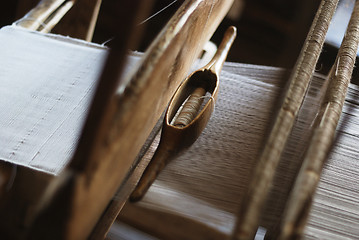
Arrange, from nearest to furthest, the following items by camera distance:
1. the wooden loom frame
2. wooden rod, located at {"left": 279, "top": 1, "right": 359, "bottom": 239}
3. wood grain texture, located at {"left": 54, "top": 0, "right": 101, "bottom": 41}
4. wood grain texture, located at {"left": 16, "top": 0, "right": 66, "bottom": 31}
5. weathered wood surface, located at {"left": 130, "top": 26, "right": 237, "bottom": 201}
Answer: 1. the wooden loom frame
2. wooden rod, located at {"left": 279, "top": 1, "right": 359, "bottom": 239}
3. weathered wood surface, located at {"left": 130, "top": 26, "right": 237, "bottom": 201}
4. wood grain texture, located at {"left": 16, "top": 0, "right": 66, "bottom": 31}
5. wood grain texture, located at {"left": 54, "top": 0, "right": 101, "bottom": 41}

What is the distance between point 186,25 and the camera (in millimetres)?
972

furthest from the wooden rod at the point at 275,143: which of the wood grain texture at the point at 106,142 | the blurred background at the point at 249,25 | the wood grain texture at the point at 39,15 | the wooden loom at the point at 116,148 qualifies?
the blurred background at the point at 249,25

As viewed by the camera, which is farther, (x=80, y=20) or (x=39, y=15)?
(x=80, y=20)

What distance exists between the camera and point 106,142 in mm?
660

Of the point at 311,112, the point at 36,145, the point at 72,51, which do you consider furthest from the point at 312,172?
the point at 72,51

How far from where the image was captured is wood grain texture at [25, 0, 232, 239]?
0.59 metres

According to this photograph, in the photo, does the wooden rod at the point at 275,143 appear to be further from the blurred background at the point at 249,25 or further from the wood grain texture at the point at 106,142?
the blurred background at the point at 249,25

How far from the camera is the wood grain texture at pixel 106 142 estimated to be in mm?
592

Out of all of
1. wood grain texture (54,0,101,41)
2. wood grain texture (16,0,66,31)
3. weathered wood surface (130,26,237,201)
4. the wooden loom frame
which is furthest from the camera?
wood grain texture (54,0,101,41)

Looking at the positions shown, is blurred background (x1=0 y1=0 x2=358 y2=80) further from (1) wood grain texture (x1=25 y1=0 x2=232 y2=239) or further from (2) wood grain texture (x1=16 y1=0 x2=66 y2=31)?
(1) wood grain texture (x1=25 y1=0 x2=232 y2=239)

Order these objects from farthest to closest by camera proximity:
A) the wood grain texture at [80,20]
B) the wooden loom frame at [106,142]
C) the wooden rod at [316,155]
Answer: the wood grain texture at [80,20] < the wooden rod at [316,155] < the wooden loom frame at [106,142]

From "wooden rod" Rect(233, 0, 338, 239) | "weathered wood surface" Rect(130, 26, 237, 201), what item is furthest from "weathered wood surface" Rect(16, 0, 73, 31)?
"wooden rod" Rect(233, 0, 338, 239)

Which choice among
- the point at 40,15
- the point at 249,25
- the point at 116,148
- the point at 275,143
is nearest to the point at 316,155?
the point at 275,143

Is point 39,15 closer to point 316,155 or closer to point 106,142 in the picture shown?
point 106,142
